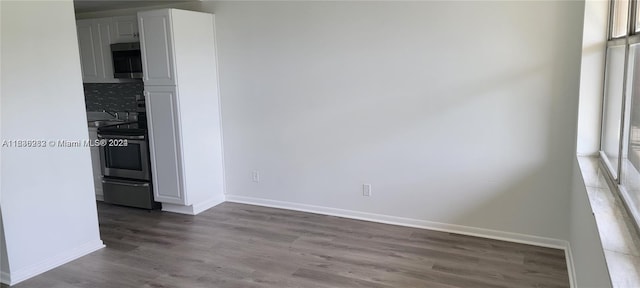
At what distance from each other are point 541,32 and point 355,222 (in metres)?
A: 2.24

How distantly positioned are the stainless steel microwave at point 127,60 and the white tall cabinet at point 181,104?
344 millimetres

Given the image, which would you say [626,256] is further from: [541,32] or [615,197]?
[541,32]

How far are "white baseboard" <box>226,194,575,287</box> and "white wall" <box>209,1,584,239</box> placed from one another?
5 centimetres

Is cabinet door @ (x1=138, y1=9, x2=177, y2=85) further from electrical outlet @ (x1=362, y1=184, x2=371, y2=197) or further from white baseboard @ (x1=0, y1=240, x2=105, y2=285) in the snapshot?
electrical outlet @ (x1=362, y1=184, x2=371, y2=197)

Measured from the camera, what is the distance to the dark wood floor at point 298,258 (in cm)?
323

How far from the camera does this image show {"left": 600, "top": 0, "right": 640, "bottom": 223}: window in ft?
6.23

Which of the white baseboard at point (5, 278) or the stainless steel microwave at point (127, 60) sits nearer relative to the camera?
the white baseboard at point (5, 278)

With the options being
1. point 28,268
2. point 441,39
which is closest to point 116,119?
point 28,268

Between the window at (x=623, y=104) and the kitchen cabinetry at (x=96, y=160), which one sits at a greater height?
the window at (x=623, y=104)

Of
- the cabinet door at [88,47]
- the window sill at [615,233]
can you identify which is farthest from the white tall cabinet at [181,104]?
the window sill at [615,233]

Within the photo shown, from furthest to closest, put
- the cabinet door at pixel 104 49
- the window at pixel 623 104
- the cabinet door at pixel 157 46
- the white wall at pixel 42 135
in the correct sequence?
1. the cabinet door at pixel 104 49
2. the cabinet door at pixel 157 46
3. the white wall at pixel 42 135
4. the window at pixel 623 104

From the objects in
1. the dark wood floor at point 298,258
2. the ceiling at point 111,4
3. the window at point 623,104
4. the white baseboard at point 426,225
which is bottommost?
the dark wood floor at point 298,258

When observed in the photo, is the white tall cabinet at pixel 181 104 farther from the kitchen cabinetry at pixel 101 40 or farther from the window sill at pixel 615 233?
the window sill at pixel 615 233

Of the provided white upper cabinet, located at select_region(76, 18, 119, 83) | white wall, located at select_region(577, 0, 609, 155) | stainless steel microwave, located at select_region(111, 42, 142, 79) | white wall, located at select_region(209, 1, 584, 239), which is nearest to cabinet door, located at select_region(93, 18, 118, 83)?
white upper cabinet, located at select_region(76, 18, 119, 83)
